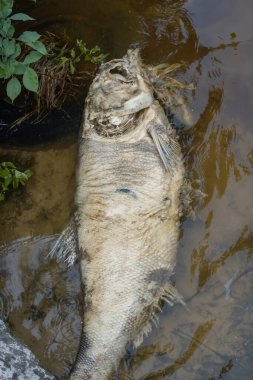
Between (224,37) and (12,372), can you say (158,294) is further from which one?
(224,37)

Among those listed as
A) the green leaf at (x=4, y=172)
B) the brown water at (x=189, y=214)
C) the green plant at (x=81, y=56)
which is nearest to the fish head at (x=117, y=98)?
the green plant at (x=81, y=56)

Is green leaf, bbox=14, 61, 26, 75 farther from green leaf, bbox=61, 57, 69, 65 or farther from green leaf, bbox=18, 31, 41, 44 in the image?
green leaf, bbox=61, 57, 69, 65

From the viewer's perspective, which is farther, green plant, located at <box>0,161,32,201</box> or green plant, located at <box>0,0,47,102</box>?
green plant, located at <box>0,161,32,201</box>

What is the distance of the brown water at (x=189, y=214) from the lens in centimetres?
468

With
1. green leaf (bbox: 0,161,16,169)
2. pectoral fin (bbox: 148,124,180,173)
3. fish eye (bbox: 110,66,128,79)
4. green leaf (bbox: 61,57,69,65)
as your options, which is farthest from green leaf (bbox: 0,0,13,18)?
pectoral fin (bbox: 148,124,180,173)

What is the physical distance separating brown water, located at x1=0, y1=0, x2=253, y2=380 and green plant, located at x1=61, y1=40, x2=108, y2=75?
0.19m

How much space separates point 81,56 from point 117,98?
→ 3.07ft

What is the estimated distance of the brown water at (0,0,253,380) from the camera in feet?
15.4

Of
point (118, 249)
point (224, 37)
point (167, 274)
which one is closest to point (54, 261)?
point (118, 249)

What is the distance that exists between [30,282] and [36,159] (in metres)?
1.20

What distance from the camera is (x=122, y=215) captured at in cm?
464

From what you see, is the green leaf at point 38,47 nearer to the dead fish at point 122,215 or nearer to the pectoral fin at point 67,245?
the dead fish at point 122,215

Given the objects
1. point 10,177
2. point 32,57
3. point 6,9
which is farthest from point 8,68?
point 10,177

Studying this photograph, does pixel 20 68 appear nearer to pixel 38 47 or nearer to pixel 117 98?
pixel 38 47
